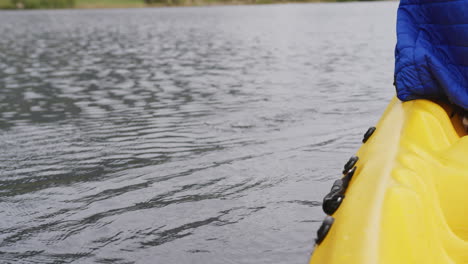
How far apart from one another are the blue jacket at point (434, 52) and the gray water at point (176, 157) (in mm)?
1323

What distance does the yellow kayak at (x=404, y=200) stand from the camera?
222cm

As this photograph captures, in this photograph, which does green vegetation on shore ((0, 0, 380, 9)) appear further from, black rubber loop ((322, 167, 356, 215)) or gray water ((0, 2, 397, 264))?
black rubber loop ((322, 167, 356, 215))

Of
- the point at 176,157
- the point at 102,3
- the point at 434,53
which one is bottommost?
the point at 102,3

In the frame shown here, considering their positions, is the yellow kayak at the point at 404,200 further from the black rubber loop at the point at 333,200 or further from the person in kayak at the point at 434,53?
the person in kayak at the point at 434,53

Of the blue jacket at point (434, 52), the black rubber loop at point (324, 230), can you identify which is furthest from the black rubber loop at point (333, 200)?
the blue jacket at point (434, 52)

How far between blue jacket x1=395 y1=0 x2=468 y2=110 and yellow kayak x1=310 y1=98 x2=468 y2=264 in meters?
0.25

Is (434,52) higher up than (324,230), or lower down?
higher up

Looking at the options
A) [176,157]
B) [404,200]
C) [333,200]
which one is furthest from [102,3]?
[404,200]

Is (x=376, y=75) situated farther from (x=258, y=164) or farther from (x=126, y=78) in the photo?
(x=258, y=164)

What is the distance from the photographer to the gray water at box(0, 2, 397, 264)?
430 cm

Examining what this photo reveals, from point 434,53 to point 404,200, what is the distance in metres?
2.01

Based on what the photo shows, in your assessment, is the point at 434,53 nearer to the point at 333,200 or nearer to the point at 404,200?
the point at 333,200

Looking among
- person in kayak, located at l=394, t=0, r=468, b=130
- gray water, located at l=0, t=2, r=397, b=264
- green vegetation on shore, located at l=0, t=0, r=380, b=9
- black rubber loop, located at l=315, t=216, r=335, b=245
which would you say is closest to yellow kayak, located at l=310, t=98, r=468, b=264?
black rubber loop, located at l=315, t=216, r=335, b=245

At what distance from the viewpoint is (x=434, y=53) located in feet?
13.6
